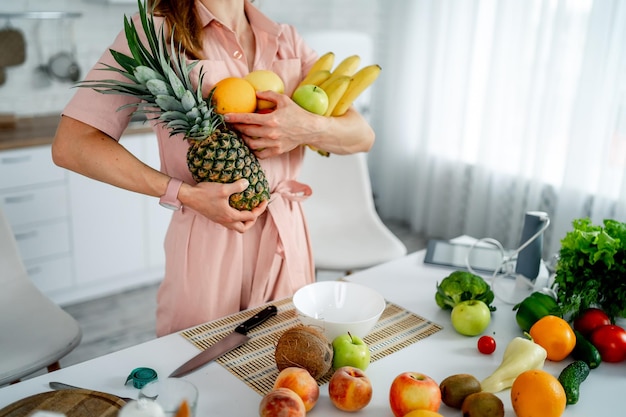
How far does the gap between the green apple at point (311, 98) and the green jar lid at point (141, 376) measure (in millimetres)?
709

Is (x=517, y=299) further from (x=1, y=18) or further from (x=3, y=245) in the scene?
(x=1, y=18)

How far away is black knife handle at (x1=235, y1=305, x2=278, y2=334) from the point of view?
4.57ft

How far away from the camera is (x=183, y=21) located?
150cm

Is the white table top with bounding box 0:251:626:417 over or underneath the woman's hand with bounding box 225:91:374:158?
underneath

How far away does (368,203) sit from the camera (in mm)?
2949

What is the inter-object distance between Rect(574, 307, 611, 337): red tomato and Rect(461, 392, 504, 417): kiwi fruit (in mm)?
427

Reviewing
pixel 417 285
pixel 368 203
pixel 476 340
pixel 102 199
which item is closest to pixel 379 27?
pixel 368 203

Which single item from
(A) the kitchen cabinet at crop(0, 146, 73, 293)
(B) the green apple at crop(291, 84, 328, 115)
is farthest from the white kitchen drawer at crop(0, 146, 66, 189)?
(B) the green apple at crop(291, 84, 328, 115)

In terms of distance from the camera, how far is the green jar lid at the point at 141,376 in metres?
1.19

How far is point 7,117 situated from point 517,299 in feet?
9.04

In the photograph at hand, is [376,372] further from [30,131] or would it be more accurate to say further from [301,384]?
[30,131]

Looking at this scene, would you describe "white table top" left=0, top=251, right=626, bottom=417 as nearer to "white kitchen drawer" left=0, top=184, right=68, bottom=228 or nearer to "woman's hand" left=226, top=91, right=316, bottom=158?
"woman's hand" left=226, top=91, right=316, bottom=158

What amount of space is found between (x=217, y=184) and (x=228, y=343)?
34cm

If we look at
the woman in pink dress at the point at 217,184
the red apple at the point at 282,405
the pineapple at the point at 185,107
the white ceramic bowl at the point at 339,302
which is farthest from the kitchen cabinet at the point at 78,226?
the red apple at the point at 282,405
